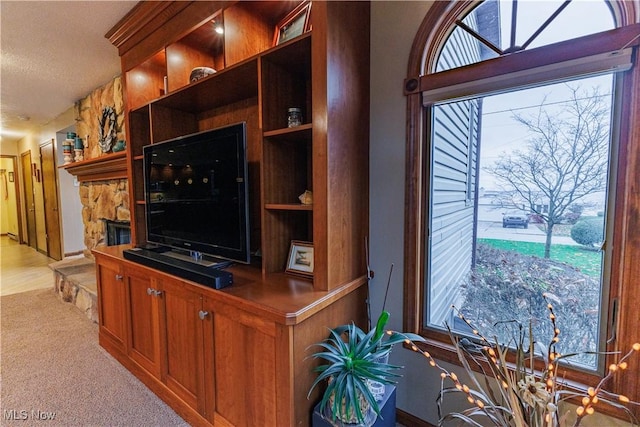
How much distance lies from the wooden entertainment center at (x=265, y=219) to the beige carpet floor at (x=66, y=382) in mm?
121

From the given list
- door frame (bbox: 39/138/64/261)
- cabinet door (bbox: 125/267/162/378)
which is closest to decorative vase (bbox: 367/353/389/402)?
cabinet door (bbox: 125/267/162/378)

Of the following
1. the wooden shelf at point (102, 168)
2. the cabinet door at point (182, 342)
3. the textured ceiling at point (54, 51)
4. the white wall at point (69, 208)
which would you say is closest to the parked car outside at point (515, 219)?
the cabinet door at point (182, 342)

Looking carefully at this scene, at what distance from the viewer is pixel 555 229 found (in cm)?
124

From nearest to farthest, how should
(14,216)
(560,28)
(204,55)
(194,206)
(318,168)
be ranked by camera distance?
1. (560,28)
2. (318,168)
3. (194,206)
4. (204,55)
5. (14,216)

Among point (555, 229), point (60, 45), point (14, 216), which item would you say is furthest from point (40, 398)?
point (14, 216)

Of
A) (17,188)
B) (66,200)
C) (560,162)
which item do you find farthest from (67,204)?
(560,162)

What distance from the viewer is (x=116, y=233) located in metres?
3.74

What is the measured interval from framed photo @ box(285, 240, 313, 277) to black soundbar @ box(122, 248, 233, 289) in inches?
12.8

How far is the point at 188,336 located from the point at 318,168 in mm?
1120

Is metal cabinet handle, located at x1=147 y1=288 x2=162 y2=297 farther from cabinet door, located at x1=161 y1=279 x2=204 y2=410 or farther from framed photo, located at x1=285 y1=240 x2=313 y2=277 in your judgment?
framed photo, located at x1=285 y1=240 x2=313 y2=277

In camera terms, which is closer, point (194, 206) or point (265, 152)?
point (265, 152)

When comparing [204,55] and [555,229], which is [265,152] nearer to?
[204,55]

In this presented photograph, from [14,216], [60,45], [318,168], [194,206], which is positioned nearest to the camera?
[318,168]

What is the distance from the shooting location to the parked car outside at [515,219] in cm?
132
